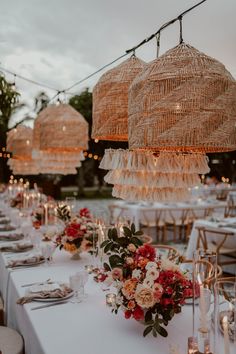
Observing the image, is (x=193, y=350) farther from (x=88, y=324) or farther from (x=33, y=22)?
(x=33, y=22)

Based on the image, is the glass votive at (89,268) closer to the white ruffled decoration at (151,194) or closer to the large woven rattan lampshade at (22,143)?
the white ruffled decoration at (151,194)

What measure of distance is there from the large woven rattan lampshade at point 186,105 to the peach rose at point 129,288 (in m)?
0.65

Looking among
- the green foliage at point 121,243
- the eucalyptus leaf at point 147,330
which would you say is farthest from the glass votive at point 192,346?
the green foliage at point 121,243

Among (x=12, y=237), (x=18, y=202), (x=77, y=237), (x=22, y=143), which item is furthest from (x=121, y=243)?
(x=18, y=202)

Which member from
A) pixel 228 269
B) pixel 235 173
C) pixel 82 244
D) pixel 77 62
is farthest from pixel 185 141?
pixel 235 173

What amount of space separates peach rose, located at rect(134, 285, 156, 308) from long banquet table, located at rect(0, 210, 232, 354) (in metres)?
0.20

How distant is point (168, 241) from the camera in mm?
8336

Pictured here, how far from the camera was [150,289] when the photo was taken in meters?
1.75

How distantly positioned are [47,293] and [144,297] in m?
0.82

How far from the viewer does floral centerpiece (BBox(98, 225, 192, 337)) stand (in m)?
1.75

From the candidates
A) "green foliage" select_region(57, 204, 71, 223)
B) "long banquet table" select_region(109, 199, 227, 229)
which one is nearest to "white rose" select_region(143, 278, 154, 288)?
"green foliage" select_region(57, 204, 71, 223)

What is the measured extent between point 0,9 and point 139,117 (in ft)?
11.8

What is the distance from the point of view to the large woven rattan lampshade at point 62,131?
4102 mm

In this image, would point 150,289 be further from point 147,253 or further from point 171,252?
point 171,252
